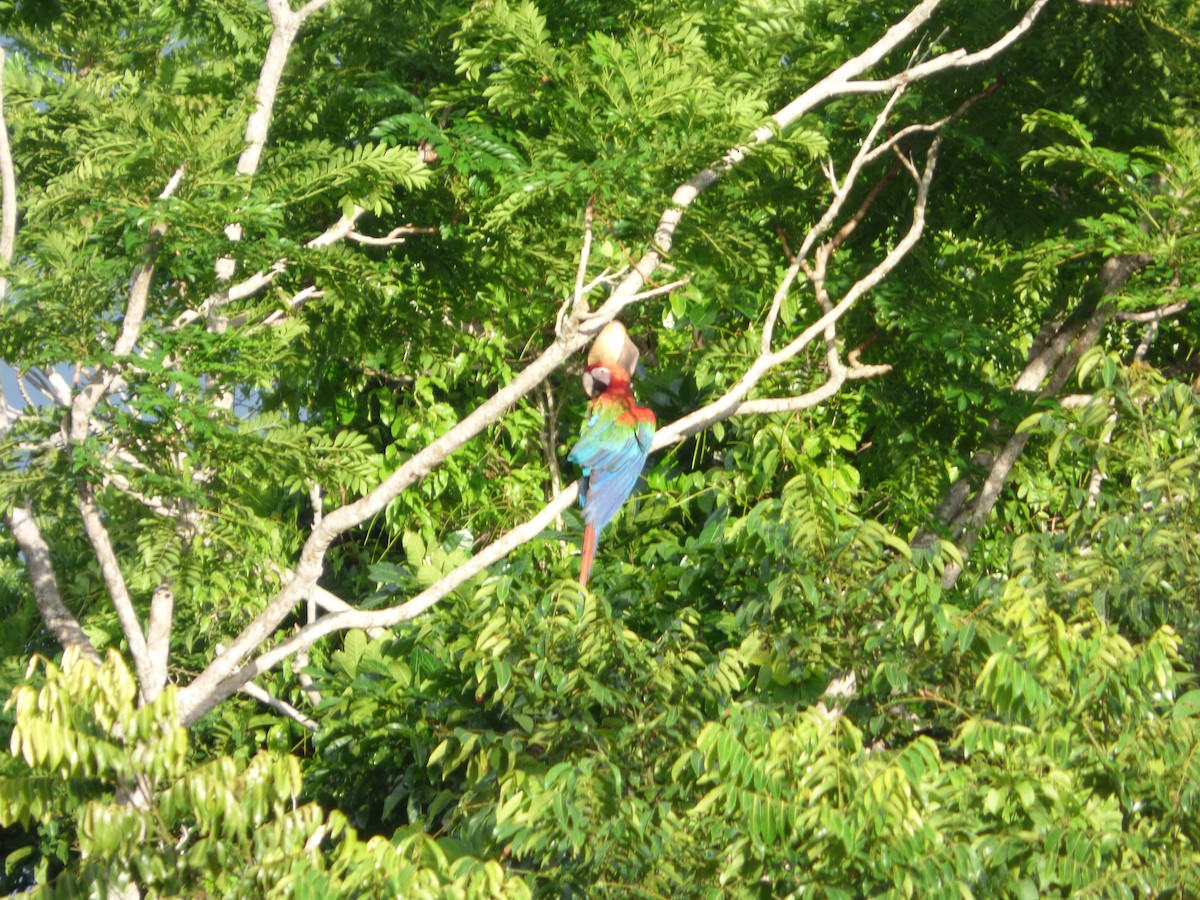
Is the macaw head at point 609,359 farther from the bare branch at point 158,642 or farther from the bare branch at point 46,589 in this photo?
the bare branch at point 46,589

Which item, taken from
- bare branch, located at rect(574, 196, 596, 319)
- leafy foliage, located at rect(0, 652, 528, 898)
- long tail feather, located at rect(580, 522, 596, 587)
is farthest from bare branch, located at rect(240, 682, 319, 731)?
leafy foliage, located at rect(0, 652, 528, 898)

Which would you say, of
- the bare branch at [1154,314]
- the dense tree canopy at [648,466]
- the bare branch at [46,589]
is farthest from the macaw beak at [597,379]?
the bare branch at [1154,314]

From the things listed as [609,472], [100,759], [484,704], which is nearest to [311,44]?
[609,472]

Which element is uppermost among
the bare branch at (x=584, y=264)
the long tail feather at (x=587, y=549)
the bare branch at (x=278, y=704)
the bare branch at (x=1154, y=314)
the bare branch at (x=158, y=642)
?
A: the bare branch at (x=584, y=264)

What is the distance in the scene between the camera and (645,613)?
4637 mm

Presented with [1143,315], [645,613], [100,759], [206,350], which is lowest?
[645,613]

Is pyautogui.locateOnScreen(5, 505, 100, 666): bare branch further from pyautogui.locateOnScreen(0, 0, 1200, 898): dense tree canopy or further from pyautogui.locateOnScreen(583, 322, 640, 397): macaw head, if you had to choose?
pyautogui.locateOnScreen(583, 322, 640, 397): macaw head

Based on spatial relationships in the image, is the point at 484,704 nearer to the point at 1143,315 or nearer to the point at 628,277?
the point at 628,277

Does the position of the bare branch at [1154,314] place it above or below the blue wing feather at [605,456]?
below

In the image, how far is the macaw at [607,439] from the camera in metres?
4.11

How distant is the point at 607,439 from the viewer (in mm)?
4121

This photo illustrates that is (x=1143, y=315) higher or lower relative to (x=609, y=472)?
lower

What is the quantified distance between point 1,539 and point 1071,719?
5.93 metres

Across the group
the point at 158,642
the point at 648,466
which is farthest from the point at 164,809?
the point at 648,466
